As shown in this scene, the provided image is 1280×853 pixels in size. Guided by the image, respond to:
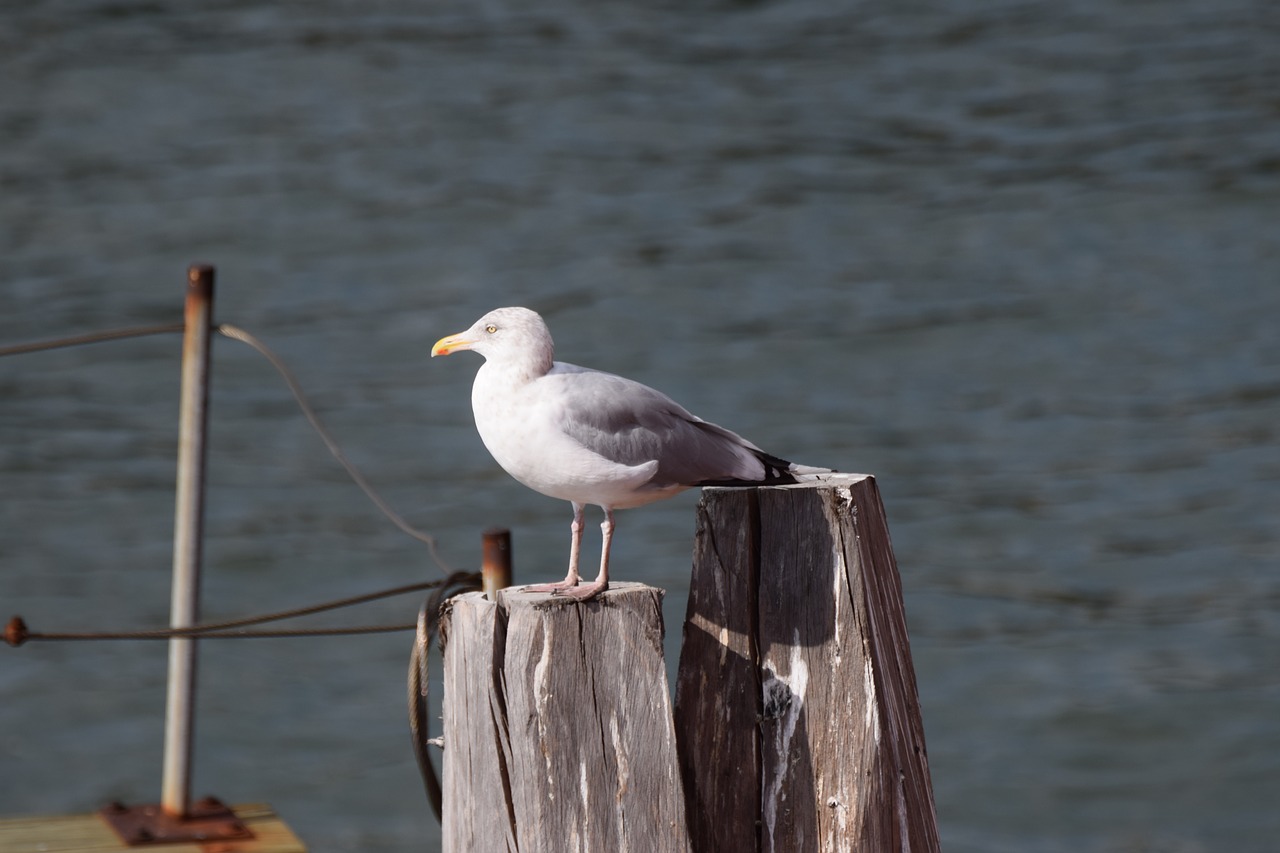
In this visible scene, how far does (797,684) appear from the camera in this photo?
2607mm

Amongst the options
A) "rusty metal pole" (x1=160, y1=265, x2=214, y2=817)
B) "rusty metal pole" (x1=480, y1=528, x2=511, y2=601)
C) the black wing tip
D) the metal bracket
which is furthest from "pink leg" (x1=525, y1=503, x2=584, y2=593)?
the metal bracket

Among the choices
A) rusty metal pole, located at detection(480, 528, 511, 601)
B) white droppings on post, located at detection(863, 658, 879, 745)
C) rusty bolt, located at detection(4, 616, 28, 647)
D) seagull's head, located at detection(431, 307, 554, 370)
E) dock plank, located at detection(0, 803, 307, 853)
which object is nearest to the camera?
white droppings on post, located at detection(863, 658, 879, 745)

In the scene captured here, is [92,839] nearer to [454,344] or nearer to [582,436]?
[454,344]

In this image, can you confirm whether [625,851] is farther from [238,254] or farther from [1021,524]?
[238,254]

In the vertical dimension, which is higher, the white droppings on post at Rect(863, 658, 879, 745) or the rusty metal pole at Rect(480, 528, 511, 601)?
the rusty metal pole at Rect(480, 528, 511, 601)

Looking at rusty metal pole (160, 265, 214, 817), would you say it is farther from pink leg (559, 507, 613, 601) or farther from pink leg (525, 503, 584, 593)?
pink leg (559, 507, 613, 601)

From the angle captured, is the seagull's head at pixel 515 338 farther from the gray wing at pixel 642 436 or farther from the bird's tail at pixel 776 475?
the bird's tail at pixel 776 475

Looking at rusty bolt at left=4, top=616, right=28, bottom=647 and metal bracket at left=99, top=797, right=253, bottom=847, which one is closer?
rusty bolt at left=4, top=616, right=28, bottom=647

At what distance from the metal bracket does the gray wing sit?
1.92 m

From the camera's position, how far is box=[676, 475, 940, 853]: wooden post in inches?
102

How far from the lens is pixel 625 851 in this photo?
8.07ft

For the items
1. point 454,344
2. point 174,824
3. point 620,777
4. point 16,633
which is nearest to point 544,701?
point 620,777

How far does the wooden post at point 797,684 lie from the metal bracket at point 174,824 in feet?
6.01

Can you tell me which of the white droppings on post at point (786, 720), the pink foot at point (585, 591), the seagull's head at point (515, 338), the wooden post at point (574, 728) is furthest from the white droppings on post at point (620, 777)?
the seagull's head at point (515, 338)
